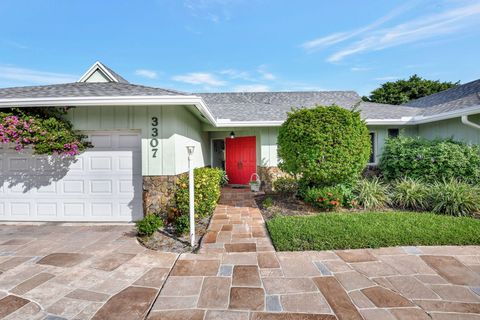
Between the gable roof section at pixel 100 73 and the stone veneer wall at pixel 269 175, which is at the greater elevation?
the gable roof section at pixel 100 73

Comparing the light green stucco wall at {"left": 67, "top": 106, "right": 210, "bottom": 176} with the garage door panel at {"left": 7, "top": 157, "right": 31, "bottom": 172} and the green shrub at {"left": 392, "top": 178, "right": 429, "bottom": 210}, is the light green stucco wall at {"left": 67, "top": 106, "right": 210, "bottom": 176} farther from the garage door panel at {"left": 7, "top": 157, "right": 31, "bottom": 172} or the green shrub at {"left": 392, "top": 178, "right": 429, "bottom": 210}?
the green shrub at {"left": 392, "top": 178, "right": 429, "bottom": 210}

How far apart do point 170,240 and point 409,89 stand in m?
30.7

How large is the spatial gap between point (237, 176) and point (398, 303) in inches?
316

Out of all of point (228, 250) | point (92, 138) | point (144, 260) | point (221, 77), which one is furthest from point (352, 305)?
point (221, 77)

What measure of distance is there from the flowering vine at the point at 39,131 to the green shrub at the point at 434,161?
30.7ft

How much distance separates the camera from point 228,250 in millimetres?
3672

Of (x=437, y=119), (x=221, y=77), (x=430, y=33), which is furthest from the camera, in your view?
(x=221, y=77)

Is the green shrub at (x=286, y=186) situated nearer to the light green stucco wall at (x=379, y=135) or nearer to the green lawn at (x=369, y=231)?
the green lawn at (x=369, y=231)

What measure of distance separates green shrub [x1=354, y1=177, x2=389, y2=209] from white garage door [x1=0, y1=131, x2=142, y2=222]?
5853mm

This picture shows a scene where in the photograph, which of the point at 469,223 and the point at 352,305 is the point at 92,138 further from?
the point at 469,223

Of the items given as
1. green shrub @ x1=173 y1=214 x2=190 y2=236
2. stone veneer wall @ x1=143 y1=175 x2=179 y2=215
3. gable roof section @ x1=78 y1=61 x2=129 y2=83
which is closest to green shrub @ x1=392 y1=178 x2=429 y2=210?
green shrub @ x1=173 y1=214 x2=190 y2=236

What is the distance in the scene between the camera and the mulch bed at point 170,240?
3827mm

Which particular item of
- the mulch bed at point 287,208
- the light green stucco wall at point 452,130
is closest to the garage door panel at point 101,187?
the mulch bed at point 287,208

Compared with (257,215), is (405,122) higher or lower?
higher
